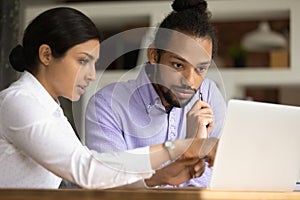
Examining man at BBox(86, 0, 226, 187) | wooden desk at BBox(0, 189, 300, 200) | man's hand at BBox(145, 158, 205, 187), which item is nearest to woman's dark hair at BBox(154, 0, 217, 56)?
man at BBox(86, 0, 226, 187)

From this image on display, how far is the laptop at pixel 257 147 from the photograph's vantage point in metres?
1.37

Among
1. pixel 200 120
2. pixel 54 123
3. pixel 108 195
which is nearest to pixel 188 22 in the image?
pixel 200 120

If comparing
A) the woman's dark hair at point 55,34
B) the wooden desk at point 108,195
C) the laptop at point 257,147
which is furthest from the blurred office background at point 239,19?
the wooden desk at point 108,195

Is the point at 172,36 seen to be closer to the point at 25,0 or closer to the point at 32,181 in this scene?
the point at 32,181

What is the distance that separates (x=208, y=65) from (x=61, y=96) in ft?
1.30

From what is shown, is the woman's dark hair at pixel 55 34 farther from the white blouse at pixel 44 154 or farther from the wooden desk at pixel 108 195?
the wooden desk at pixel 108 195

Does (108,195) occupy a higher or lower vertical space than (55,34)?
lower

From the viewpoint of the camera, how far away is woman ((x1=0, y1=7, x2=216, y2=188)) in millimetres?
1411

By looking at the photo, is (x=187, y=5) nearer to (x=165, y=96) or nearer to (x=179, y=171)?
(x=165, y=96)

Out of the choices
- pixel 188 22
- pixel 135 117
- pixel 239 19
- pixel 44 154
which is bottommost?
pixel 239 19

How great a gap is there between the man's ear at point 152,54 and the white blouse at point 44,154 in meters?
0.38

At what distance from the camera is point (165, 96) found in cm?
193

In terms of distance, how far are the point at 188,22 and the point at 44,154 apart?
71cm

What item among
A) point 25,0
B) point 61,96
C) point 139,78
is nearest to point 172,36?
point 139,78
